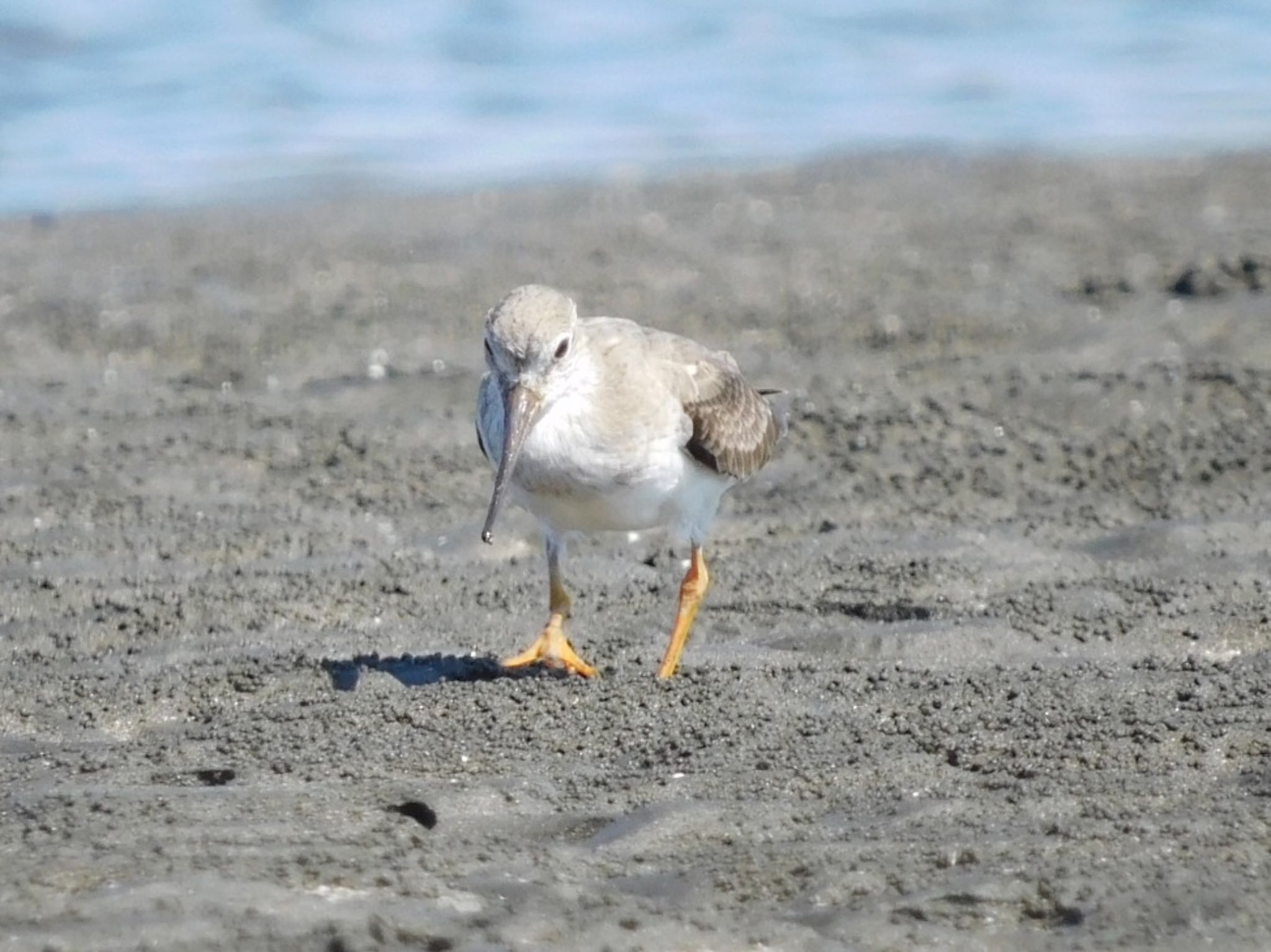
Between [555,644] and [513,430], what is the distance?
0.85 metres

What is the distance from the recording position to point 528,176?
55.2 feet

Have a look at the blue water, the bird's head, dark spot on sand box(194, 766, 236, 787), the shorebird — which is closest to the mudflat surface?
dark spot on sand box(194, 766, 236, 787)

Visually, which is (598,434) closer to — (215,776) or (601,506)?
(601,506)

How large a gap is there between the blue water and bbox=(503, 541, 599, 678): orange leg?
385 inches

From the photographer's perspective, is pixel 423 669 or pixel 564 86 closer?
pixel 423 669

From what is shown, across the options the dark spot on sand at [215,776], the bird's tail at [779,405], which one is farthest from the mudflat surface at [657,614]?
the bird's tail at [779,405]

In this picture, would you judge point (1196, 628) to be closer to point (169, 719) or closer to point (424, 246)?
point (169, 719)

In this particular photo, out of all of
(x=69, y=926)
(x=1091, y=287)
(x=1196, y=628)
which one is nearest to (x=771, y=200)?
(x=1091, y=287)

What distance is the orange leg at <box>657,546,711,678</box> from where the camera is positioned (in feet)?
21.8

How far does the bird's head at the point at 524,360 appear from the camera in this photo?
21.1 feet

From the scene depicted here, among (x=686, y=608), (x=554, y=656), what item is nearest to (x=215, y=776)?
(x=554, y=656)

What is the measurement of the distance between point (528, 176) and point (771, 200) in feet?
8.25

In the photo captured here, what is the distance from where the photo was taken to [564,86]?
66.4 ft

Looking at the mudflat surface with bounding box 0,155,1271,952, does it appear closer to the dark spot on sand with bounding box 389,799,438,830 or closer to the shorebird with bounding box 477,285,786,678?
the dark spot on sand with bounding box 389,799,438,830
